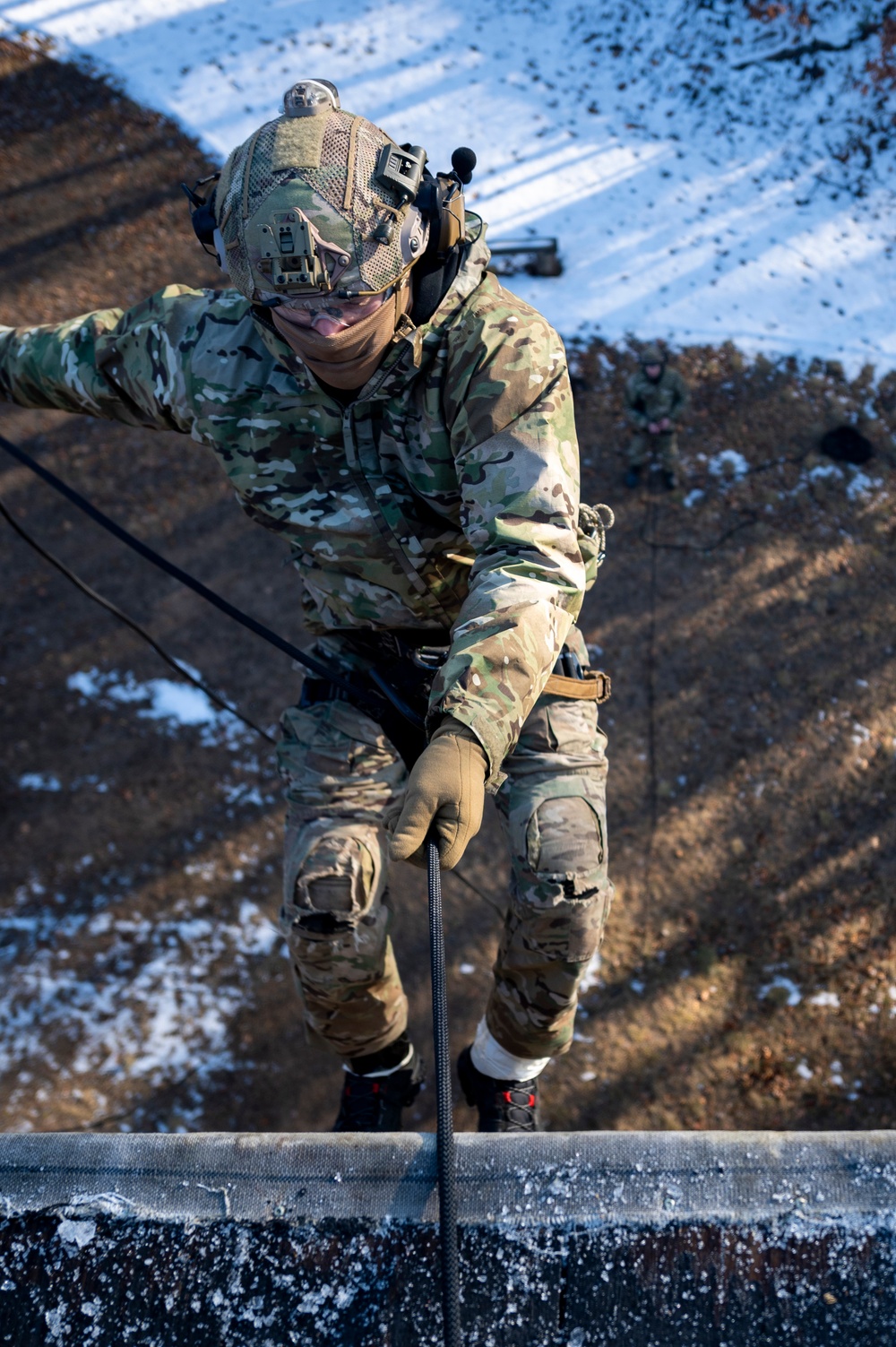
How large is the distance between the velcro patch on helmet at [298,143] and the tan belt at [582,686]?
1782mm

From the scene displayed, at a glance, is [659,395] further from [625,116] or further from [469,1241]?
[469,1241]

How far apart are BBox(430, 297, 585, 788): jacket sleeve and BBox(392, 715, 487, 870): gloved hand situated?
0.18ft

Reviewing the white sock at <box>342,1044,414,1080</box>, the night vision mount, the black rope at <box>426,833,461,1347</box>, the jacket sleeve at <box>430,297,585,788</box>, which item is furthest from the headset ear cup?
the white sock at <box>342,1044,414,1080</box>

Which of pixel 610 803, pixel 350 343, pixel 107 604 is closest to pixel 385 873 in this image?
pixel 350 343

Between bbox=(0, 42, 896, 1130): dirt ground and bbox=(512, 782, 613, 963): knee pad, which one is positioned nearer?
bbox=(512, 782, 613, 963): knee pad

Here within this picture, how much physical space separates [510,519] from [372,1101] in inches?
97.7

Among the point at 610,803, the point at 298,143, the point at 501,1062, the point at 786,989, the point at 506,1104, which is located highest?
the point at 298,143

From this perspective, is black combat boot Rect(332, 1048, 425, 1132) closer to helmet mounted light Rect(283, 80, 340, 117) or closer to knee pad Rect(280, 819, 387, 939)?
knee pad Rect(280, 819, 387, 939)

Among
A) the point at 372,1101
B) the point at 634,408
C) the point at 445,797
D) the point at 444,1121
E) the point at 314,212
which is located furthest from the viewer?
the point at 634,408

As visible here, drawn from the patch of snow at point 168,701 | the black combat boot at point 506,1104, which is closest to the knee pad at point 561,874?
the black combat boot at point 506,1104

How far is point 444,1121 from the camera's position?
2.47 metres

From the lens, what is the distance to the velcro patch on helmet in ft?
8.95

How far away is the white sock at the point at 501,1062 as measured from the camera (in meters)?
3.63

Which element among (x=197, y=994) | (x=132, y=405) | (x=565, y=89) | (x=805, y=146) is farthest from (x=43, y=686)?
(x=805, y=146)
